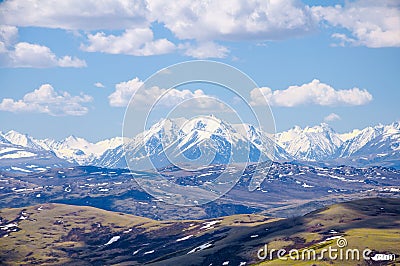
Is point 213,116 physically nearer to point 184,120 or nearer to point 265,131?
point 184,120

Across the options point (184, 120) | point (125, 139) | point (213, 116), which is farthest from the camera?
point (213, 116)

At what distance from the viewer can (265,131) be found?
114 metres

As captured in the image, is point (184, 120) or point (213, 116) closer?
point (184, 120)

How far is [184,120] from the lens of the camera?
129625 millimetres

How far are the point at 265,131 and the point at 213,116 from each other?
31975mm

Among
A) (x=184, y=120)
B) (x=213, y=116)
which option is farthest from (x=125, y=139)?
(x=213, y=116)

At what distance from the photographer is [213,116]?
145m

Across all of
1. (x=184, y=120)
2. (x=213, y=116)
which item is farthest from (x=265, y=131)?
(x=213, y=116)

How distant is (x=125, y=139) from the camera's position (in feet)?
356

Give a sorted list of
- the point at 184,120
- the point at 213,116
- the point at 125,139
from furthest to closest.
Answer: the point at 213,116 → the point at 184,120 → the point at 125,139

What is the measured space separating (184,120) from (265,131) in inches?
848

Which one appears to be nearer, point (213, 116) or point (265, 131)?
point (265, 131)

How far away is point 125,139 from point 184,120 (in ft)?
76.7
